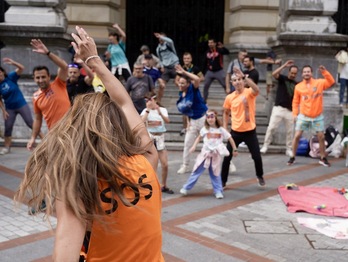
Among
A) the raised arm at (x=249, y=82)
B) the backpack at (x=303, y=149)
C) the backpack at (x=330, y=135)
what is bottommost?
the backpack at (x=303, y=149)

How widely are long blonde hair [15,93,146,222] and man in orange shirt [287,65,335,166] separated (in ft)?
25.2

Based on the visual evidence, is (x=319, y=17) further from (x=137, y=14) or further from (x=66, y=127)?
(x=66, y=127)

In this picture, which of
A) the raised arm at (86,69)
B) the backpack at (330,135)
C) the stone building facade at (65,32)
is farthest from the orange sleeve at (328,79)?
the raised arm at (86,69)

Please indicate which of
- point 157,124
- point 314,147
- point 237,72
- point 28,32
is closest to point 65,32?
point 28,32

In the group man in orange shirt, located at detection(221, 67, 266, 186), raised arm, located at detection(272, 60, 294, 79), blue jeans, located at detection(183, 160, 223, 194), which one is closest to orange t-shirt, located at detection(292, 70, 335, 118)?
raised arm, located at detection(272, 60, 294, 79)

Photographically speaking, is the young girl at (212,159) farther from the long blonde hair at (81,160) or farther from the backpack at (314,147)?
the long blonde hair at (81,160)

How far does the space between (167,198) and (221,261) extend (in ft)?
7.52

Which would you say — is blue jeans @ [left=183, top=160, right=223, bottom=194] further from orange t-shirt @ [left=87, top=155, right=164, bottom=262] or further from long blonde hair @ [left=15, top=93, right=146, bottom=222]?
long blonde hair @ [left=15, top=93, right=146, bottom=222]

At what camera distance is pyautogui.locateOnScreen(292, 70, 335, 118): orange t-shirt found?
28.9 ft

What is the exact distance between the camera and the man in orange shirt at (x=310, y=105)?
8.81 metres

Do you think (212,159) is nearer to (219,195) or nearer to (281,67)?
(219,195)

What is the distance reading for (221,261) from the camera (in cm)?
432

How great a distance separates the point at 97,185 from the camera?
1.58 meters

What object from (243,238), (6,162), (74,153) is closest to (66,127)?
(74,153)
